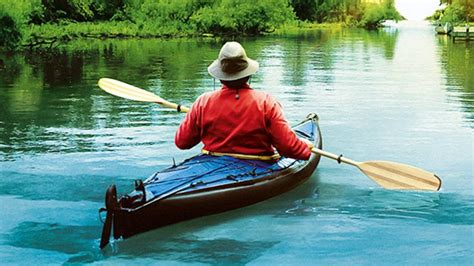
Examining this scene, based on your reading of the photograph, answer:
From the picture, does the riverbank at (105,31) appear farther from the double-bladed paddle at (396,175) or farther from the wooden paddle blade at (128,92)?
the double-bladed paddle at (396,175)

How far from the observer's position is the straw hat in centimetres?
589

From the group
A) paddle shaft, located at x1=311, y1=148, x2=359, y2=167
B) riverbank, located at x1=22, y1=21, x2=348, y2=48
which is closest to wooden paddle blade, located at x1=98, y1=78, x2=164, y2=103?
paddle shaft, located at x1=311, y1=148, x2=359, y2=167

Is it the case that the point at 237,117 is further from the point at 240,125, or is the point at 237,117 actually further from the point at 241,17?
the point at 241,17

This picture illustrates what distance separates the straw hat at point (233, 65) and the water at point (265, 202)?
1.06 metres

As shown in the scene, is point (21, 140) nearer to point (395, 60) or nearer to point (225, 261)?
point (225, 261)

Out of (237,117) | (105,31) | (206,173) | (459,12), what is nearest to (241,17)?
(105,31)

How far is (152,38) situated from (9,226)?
1418 inches

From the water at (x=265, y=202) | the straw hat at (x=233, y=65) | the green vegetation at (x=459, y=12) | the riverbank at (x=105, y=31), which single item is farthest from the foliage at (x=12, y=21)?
the green vegetation at (x=459, y=12)

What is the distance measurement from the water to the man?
53 cm

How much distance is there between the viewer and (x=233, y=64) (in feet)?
19.4

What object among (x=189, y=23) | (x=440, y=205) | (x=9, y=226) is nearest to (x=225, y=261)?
(x=9, y=226)

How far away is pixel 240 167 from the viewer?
19.8ft

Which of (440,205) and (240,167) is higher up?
(240,167)

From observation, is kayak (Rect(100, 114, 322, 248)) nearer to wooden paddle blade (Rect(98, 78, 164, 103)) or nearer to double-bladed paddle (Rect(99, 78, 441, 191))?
double-bladed paddle (Rect(99, 78, 441, 191))
